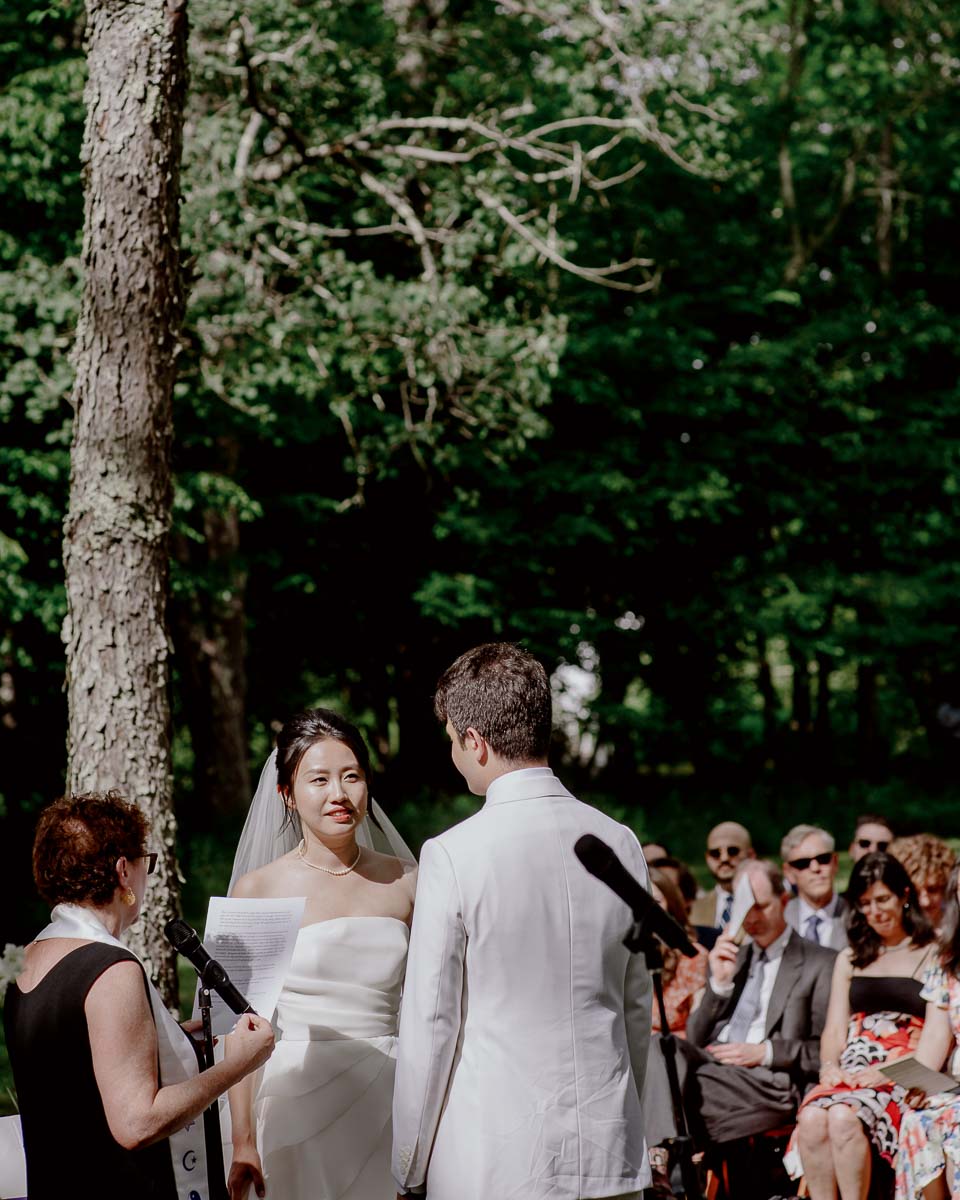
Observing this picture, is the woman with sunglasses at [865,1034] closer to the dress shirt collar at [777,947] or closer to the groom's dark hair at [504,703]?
the dress shirt collar at [777,947]

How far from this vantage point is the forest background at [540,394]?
42.1 feet

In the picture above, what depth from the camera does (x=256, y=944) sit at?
11.6 feet

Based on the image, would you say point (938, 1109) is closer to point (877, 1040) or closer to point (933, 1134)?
point (933, 1134)

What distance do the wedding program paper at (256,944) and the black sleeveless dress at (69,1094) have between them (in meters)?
0.50

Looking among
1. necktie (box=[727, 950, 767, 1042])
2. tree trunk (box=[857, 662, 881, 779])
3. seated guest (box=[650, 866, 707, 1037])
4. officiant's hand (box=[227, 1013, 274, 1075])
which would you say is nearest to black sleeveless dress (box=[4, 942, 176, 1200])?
officiant's hand (box=[227, 1013, 274, 1075])

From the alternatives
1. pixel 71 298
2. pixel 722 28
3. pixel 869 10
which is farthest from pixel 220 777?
pixel 869 10

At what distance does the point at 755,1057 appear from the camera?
5852 mm

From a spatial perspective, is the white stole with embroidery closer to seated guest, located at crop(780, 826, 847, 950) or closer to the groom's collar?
the groom's collar

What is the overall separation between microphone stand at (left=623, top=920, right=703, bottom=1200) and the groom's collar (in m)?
0.36

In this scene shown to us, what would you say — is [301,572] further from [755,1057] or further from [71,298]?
[755,1057]

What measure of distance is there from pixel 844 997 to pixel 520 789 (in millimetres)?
3394

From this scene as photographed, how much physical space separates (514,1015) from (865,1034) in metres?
3.34

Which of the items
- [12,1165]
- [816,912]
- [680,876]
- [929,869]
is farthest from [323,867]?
[680,876]

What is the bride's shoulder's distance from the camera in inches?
158
